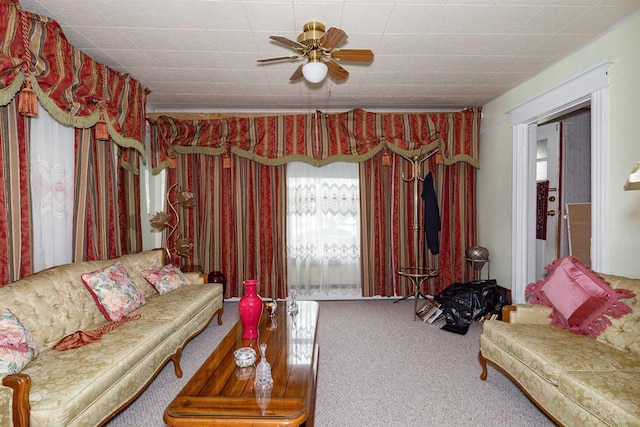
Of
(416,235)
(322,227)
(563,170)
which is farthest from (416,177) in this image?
(563,170)

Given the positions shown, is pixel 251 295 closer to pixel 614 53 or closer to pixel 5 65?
pixel 5 65

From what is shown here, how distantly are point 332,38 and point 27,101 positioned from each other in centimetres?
194

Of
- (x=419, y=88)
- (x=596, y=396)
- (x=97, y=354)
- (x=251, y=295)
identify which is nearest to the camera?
(x=596, y=396)

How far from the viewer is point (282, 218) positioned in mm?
5074

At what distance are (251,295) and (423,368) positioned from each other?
153 centimetres

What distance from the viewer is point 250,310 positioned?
246cm

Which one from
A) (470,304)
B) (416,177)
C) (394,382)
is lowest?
(394,382)

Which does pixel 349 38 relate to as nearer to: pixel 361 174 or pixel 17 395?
pixel 361 174

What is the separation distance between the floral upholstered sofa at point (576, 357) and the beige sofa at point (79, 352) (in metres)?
2.33

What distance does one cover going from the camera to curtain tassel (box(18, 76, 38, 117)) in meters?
2.34

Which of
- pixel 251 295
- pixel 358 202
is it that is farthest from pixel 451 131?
pixel 251 295

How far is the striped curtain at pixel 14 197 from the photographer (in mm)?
2414

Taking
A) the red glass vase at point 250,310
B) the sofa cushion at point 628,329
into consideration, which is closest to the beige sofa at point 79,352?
the red glass vase at point 250,310

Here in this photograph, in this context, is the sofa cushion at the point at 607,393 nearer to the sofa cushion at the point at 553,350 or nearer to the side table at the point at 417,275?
the sofa cushion at the point at 553,350
